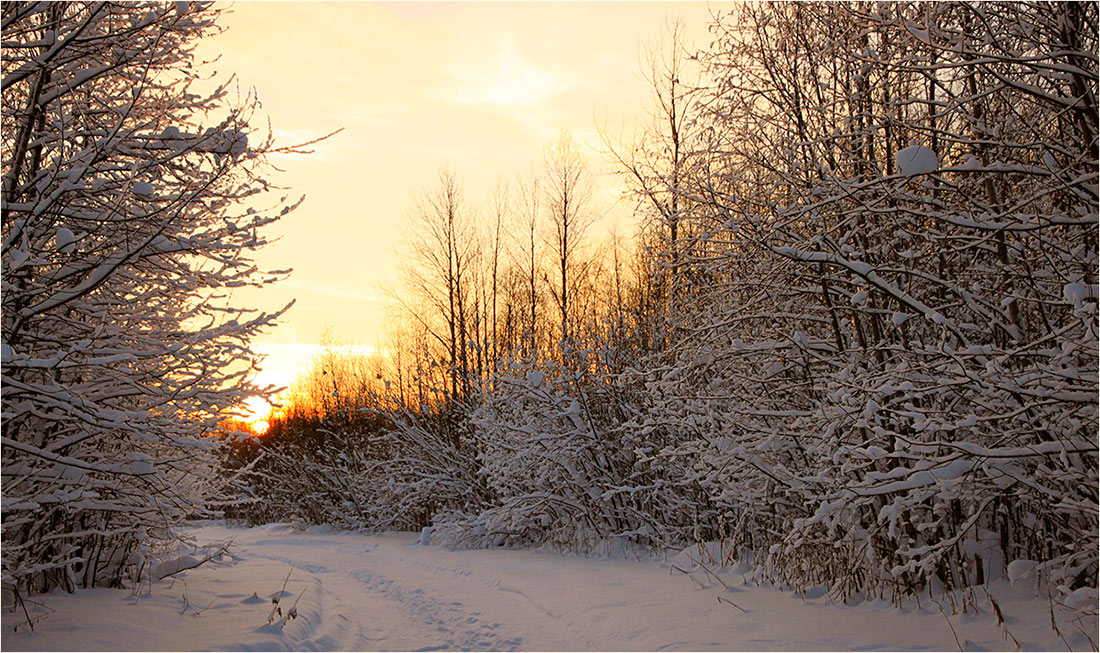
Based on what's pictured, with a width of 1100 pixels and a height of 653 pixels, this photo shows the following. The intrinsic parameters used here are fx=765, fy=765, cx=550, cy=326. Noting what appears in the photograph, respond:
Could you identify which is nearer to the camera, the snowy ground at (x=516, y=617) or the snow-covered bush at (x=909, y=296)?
the snow-covered bush at (x=909, y=296)

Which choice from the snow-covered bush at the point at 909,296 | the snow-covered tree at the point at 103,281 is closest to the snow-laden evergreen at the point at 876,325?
the snow-covered bush at the point at 909,296

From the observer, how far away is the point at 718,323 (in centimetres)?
689

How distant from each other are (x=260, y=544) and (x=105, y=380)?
480 inches

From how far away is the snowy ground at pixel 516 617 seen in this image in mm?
5082

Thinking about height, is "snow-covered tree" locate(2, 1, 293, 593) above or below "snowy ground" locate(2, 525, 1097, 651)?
above

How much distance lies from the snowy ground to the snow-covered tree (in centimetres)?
69

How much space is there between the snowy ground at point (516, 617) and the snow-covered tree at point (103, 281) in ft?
2.26

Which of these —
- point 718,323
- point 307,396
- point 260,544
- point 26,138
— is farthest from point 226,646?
point 307,396

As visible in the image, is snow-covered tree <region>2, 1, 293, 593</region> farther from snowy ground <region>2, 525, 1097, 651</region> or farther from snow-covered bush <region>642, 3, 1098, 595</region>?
snow-covered bush <region>642, 3, 1098, 595</region>

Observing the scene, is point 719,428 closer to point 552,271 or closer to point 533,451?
point 533,451

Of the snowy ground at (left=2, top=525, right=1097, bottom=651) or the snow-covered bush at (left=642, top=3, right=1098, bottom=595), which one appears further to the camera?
the snowy ground at (left=2, top=525, right=1097, bottom=651)

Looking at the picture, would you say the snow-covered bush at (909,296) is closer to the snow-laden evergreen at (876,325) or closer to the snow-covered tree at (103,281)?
the snow-laden evergreen at (876,325)

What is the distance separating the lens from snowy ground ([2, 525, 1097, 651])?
200 inches

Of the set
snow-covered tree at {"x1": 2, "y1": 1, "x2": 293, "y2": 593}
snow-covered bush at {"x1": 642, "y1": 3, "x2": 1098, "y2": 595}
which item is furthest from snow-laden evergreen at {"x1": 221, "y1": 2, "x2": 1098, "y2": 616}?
snow-covered tree at {"x1": 2, "y1": 1, "x2": 293, "y2": 593}
